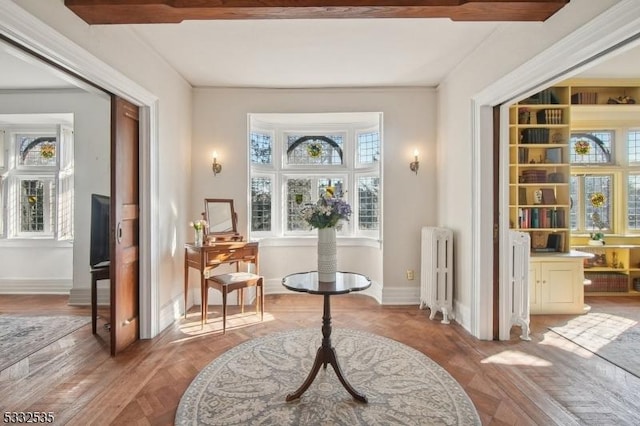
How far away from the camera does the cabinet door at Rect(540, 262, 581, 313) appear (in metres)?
3.78

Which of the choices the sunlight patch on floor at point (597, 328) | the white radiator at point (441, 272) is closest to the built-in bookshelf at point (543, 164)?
the sunlight patch on floor at point (597, 328)

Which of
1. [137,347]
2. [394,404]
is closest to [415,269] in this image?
[394,404]

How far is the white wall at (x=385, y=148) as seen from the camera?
163 inches

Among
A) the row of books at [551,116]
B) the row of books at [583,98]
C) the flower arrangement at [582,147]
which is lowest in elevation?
the flower arrangement at [582,147]

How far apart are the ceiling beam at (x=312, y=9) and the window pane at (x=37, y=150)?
384cm

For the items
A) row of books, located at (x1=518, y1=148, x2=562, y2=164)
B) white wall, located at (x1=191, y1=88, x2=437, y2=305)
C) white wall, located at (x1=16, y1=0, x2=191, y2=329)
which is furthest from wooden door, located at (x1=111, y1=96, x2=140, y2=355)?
row of books, located at (x1=518, y1=148, x2=562, y2=164)

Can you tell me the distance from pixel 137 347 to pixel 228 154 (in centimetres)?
240

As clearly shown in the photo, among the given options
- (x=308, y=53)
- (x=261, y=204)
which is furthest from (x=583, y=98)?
(x=261, y=204)

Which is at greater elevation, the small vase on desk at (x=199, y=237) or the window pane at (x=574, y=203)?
the window pane at (x=574, y=203)

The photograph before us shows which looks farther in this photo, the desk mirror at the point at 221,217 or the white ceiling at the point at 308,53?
the desk mirror at the point at 221,217

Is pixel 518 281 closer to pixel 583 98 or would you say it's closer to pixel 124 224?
pixel 583 98

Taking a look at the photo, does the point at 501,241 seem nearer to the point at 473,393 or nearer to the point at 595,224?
the point at 473,393

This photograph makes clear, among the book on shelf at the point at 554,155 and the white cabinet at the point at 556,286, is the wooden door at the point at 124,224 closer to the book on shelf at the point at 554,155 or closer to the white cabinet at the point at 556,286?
the white cabinet at the point at 556,286

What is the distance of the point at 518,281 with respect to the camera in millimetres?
3119
